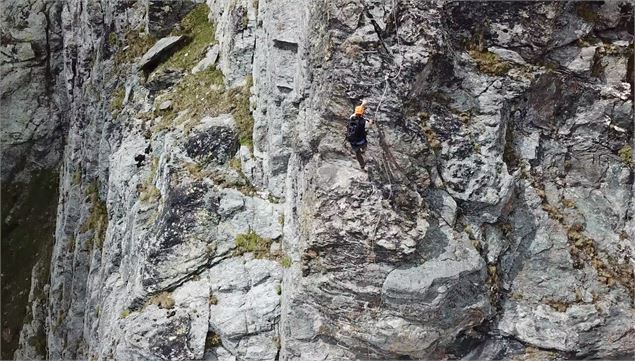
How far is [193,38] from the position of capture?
19.8 meters

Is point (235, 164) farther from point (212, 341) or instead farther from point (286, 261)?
point (212, 341)

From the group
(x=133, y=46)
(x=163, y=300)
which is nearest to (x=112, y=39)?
(x=133, y=46)

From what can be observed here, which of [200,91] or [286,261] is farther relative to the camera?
[200,91]

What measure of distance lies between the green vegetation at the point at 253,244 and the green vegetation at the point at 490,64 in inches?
269

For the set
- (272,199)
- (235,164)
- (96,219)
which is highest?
(235,164)

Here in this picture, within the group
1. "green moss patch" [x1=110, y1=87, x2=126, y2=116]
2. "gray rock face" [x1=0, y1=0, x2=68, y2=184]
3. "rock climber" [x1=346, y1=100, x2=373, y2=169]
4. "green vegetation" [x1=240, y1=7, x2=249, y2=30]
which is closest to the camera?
"rock climber" [x1=346, y1=100, x2=373, y2=169]

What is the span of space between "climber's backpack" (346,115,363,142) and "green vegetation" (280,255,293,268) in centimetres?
368

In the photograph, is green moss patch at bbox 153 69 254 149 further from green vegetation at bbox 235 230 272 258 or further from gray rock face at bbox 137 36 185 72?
green vegetation at bbox 235 230 272 258

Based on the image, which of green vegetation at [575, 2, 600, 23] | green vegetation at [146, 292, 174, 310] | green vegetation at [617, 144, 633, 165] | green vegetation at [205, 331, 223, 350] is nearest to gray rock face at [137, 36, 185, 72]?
green vegetation at [146, 292, 174, 310]

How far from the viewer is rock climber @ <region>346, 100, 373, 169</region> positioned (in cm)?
1146

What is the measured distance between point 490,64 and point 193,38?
1112 cm

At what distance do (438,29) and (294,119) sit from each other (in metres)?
4.26

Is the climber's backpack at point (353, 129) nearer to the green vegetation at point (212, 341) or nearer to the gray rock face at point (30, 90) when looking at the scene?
the green vegetation at point (212, 341)

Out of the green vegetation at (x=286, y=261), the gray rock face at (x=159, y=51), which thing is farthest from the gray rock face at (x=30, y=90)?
the green vegetation at (x=286, y=261)
